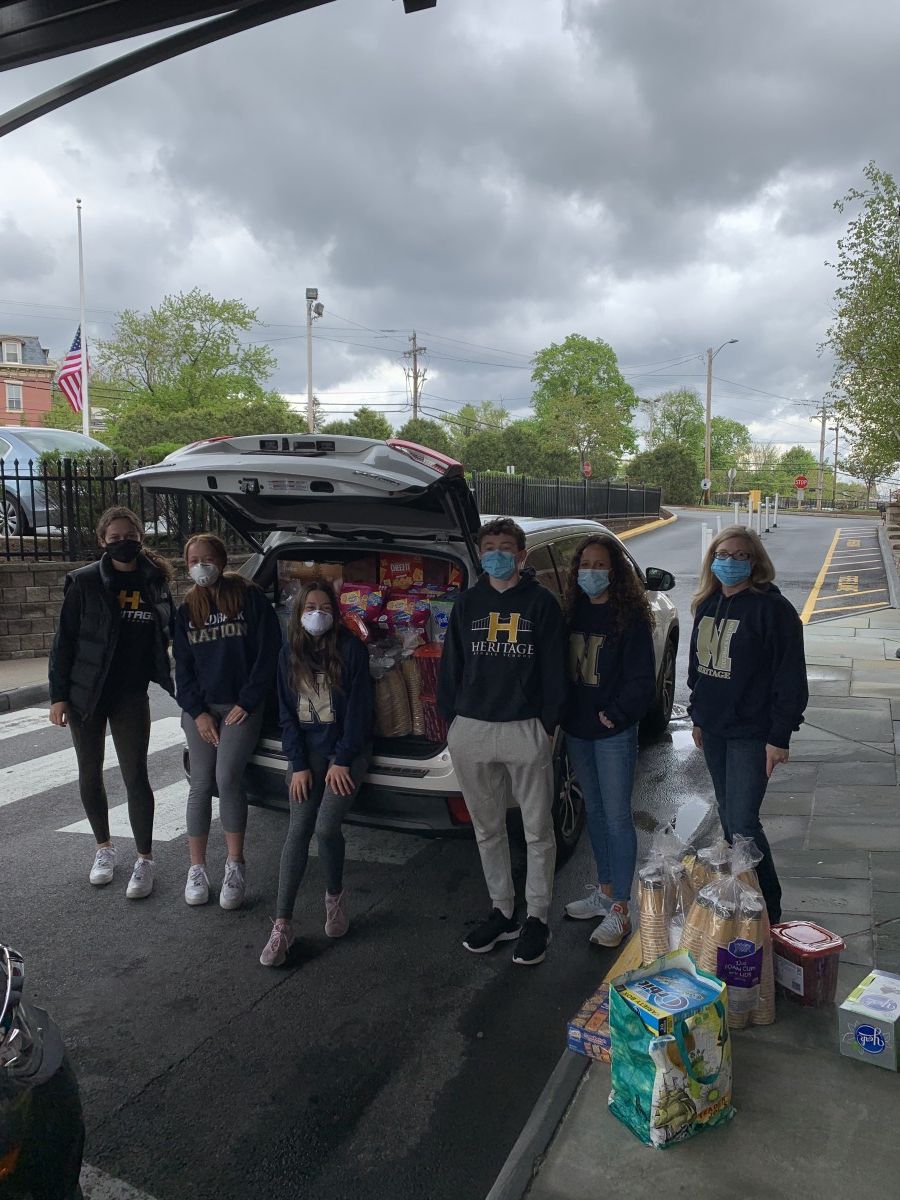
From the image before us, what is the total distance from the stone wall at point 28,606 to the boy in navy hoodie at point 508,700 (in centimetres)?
840

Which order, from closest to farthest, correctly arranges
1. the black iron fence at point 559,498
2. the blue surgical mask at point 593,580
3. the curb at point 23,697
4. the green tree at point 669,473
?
the blue surgical mask at point 593,580, the curb at point 23,697, the black iron fence at point 559,498, the green tree at point 669,473

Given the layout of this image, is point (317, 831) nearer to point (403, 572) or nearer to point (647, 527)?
point (403, 572)

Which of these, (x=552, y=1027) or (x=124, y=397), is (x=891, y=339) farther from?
(x=124, y=397)

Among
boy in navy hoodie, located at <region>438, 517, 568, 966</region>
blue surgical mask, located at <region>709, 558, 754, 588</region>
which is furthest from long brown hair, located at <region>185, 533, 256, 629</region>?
blue surgical mask, located at <region>709, 558, 754, 588</region>

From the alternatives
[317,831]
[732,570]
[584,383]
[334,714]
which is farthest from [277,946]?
[584,383]

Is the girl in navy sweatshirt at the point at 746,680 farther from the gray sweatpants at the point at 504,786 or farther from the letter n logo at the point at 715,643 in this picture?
the gray sweatpants at the point at 504,786

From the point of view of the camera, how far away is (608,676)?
12.9 feet

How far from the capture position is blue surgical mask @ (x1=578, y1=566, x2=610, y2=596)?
396cm

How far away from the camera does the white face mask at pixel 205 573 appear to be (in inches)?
173

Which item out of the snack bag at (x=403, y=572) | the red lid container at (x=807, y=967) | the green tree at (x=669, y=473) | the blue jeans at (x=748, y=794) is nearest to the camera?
the red lid container at (x=807, y=967)

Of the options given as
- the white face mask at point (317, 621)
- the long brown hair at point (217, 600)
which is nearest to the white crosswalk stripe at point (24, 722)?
the long brown hair at point (217, 600)

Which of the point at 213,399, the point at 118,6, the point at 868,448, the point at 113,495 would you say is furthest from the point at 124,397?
the point at 118,6

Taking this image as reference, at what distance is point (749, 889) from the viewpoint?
324 cm

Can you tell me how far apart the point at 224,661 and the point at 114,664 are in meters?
0.62
